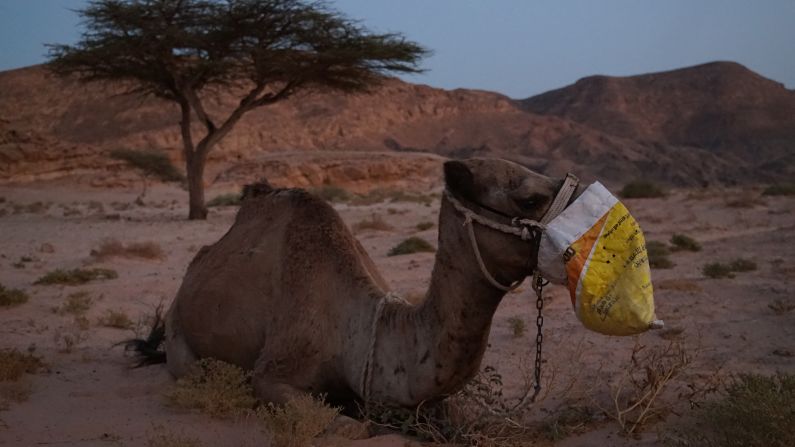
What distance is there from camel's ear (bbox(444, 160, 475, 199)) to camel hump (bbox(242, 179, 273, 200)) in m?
2.29

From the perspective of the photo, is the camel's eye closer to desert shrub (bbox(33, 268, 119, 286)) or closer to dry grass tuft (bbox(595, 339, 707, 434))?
dry grass tuft (bbox(595, 339, 707, 434))

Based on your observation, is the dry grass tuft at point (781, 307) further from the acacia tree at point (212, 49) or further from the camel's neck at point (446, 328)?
the acacia tree at point (212, 49)

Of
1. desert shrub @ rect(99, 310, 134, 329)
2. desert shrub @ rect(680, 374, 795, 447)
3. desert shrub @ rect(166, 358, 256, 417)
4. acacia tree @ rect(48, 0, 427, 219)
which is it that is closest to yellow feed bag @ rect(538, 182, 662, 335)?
desert shrub @ rect(680, 374, 795, 447)

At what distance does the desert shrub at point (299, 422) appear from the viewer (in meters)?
3.43

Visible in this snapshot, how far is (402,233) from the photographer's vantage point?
653 inches

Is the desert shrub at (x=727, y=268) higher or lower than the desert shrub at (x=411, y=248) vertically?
higher

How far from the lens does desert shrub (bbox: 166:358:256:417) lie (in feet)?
13.6

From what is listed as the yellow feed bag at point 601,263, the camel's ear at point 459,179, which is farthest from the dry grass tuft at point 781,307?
the camel's ear at point 459,179

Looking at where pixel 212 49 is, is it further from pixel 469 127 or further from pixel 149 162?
pixel 469 127

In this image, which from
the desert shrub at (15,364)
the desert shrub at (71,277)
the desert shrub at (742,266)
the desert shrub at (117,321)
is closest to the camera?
the desert shrub at (15,364)

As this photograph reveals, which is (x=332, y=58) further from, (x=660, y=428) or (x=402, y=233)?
(x=660, y=428)

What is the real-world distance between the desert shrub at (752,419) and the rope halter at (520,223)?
1134 mm

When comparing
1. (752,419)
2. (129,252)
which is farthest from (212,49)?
(752,419)

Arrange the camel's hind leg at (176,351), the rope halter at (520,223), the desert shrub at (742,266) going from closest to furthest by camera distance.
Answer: the rope halter at (520,223) → the camel's hind leg at (176,351) → the desert shrub at (742,266)
